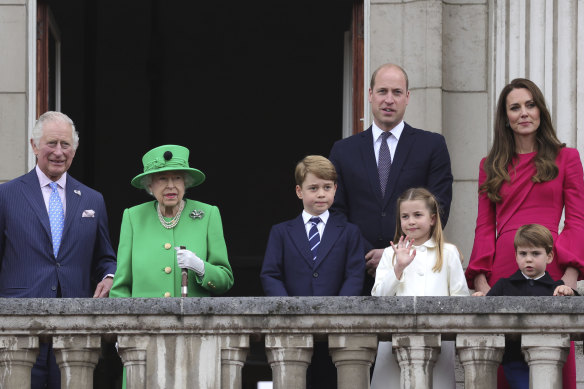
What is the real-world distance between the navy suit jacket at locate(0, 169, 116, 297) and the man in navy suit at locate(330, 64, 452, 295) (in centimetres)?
130

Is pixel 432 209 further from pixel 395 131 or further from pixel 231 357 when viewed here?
pixel 231 357

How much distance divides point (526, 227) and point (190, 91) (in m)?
10.0

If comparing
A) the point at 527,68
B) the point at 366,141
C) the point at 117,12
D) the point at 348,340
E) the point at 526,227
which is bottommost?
the point at 348,340

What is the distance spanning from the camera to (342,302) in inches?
263

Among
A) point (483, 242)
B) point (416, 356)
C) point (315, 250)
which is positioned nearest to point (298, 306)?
point (416, 356)

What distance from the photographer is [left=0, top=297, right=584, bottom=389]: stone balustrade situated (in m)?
6.66

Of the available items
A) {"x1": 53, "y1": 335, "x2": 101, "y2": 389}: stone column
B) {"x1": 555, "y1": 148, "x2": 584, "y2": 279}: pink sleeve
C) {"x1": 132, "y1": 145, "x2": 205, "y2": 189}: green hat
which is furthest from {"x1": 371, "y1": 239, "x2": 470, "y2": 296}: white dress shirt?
{"x1": 53, "y1": 335, "x2": 101, "y2": 389}: stone column

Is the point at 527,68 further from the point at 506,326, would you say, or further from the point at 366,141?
the point at 506,326

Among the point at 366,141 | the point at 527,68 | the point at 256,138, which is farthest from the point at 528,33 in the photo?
the point at 256,138

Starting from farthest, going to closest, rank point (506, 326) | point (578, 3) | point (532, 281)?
point (578, 3) → point (532, 281) → point (506, 326)

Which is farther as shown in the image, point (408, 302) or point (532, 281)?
point (532, 281)

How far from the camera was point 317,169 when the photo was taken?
299 inches

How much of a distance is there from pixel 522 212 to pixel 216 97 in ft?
31.3

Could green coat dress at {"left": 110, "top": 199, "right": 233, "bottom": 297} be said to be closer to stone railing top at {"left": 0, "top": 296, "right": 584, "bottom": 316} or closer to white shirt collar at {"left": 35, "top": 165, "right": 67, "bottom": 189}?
white shirt collar at {"left": 35, "top": 165, "right": 67, "bottom": 189}
